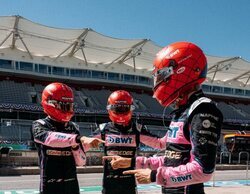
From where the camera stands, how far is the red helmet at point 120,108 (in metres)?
5.97

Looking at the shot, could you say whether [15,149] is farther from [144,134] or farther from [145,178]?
[145,178]

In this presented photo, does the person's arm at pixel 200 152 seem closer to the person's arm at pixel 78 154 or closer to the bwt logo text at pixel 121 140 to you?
the person's arm at pixel 78 154

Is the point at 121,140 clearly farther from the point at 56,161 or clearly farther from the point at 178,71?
the point at 178,71

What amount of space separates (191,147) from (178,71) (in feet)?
1.83

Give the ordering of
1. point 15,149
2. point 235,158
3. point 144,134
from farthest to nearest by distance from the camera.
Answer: point 235,158 → point 15,149 → point 144,134

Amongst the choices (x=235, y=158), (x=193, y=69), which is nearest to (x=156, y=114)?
(x=235, y=158)

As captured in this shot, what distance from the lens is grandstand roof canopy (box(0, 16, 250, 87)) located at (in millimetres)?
30003

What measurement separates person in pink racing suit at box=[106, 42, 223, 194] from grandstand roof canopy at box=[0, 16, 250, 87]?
2687 cm

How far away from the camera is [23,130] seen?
84.8ft

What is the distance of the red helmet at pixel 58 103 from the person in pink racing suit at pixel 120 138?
1342 millimetres

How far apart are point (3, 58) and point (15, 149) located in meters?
15.6

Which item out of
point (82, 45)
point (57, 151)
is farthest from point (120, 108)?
point (82, 45)

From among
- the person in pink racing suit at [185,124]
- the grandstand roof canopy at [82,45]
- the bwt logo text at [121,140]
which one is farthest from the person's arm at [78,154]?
the grandstand roof canopy at [82,45]

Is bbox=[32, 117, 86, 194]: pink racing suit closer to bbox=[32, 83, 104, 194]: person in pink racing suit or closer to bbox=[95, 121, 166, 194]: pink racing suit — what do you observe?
bbox=[32, 83, 104, 194]: person in pink racing suit
